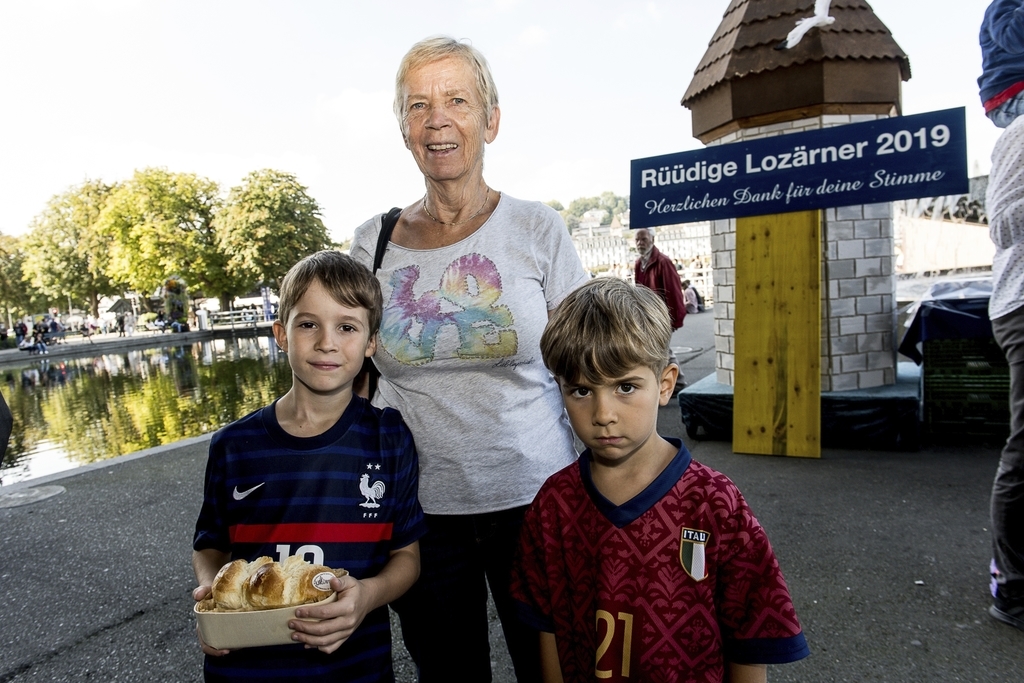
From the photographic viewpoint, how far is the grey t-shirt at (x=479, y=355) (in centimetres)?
167

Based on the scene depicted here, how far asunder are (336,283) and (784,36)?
501cm

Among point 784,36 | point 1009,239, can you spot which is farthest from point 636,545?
point 784,36

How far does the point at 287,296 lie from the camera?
1.64 metres

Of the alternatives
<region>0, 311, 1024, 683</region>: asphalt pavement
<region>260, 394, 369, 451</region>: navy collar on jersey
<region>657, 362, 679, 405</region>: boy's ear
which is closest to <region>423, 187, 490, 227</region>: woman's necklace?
<region>260, 394, 369, 451</region>: navy collar on jersey

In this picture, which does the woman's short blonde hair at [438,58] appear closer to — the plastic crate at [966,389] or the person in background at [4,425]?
the person in background at [4,425]

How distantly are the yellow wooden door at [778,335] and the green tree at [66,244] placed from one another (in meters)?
49.0

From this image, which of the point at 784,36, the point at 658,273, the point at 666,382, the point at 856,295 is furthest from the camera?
the point at 658,273

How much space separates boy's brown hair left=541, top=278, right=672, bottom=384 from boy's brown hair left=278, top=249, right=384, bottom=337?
18.9 inches

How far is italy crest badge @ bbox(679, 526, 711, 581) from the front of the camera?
1.30 m

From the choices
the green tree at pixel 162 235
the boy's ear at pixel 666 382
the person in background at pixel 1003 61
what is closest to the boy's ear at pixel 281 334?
the boy's ear at pixel 666 382

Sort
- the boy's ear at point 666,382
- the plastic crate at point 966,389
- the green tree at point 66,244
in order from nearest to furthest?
the boy's ear at point 666,382 → the plastic crate at point 966,389 → the green tree at point 66,244

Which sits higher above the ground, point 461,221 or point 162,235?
point 162,235

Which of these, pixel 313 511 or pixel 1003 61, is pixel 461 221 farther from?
pixel 1003 61

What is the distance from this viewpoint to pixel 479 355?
1.67m
